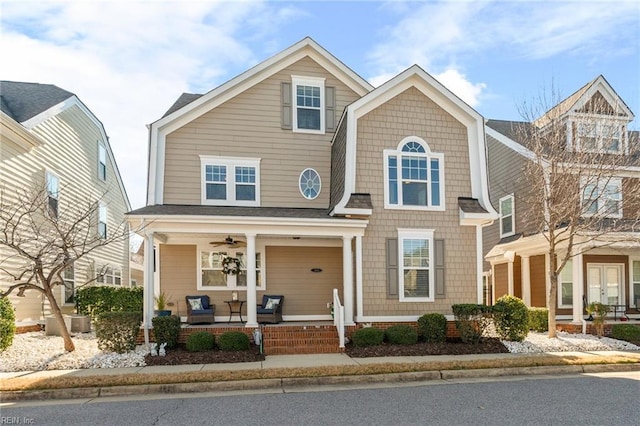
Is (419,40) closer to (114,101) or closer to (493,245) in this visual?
(114,101)

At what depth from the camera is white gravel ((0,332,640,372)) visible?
32.3ft

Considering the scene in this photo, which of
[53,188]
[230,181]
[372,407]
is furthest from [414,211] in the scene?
[53,188]

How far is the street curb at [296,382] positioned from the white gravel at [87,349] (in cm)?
184

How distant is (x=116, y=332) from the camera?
10.9 meters

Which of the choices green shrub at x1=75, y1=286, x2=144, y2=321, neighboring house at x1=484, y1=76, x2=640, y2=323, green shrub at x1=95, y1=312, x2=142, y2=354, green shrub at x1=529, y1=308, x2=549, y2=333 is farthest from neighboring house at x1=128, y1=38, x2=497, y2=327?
green shrub at x1=75, y1=286, x2=144, y2=321

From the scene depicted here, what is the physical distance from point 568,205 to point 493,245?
6561mm

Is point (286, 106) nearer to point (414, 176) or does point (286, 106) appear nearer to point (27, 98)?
point (414, 176)

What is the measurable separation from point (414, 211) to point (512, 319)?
3737 mm

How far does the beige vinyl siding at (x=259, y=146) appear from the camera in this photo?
14.1 m

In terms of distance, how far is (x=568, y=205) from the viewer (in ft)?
43.4

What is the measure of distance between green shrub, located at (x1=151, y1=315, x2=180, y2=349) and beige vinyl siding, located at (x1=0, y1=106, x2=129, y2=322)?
509 cm

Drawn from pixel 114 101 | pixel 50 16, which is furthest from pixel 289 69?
pixel 50 16

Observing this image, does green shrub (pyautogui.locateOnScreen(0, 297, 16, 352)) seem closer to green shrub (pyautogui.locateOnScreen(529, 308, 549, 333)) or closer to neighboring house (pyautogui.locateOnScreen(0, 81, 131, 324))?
neighboring house (pyautogui.locateOnScreen(0, 81, 131, 324))

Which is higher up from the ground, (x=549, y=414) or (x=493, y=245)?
(x=493, y=245)
